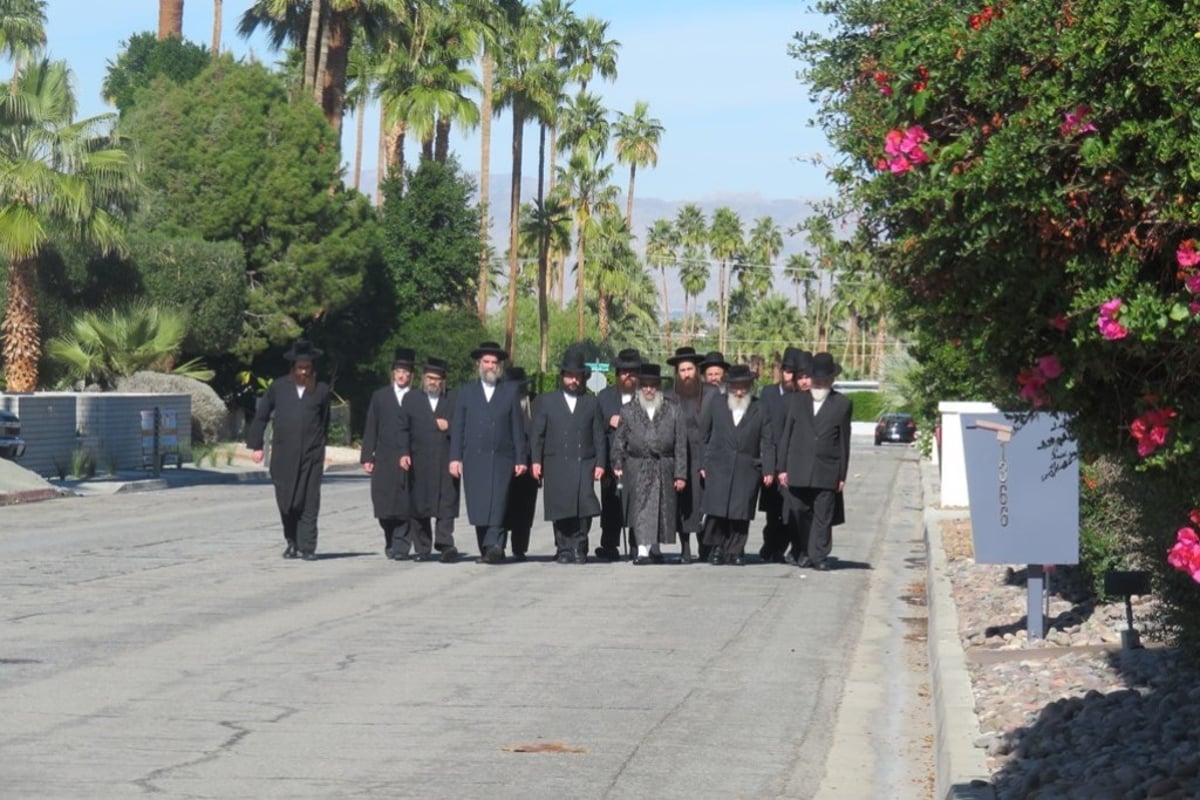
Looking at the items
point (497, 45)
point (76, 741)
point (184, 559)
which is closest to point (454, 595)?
point (184, 559)

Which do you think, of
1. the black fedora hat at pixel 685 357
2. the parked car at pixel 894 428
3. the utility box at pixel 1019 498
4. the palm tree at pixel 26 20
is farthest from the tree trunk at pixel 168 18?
the utility box at pixel 1019 498

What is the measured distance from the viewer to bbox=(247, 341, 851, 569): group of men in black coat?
62.0ft

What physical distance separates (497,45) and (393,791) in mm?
59119

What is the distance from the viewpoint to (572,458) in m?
19.4

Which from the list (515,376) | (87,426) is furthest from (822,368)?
(87,426)

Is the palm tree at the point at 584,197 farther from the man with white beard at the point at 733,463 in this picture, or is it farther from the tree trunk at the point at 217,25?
the man with white beard at the point at 733,463

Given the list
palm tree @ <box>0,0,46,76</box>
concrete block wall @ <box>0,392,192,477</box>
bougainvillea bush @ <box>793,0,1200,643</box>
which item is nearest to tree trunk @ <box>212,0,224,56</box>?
palm tree @ <box>0,0,46,76</box>

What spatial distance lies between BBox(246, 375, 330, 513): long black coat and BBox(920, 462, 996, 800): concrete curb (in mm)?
6197

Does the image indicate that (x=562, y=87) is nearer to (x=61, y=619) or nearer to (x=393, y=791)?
(x=61, y=619)

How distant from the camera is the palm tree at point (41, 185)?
119ft

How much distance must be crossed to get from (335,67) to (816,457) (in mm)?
39799

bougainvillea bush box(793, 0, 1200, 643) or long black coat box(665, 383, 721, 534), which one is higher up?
bougainvillea bush box(793, 0, 1200, 643)

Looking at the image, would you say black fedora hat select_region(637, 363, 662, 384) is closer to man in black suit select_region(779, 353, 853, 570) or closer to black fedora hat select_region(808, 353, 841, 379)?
man in black suit select_region(779, 353, 853, 570)

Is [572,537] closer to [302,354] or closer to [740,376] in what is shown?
[740,376]
